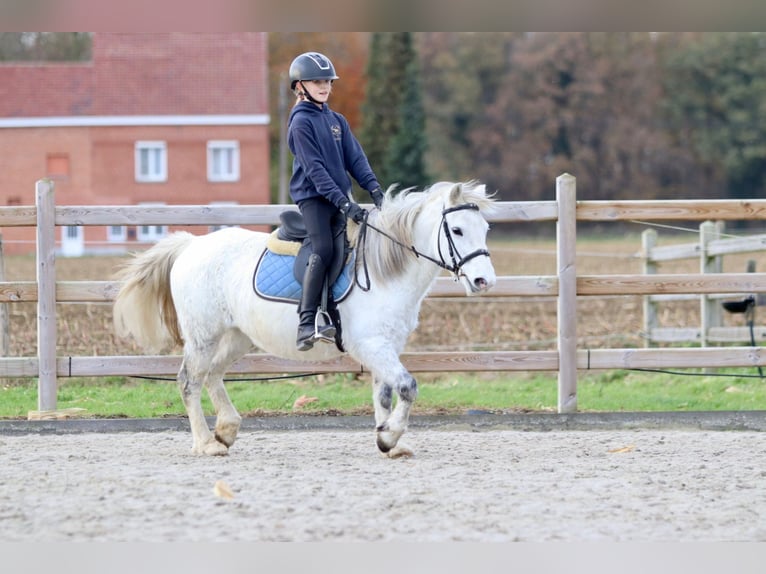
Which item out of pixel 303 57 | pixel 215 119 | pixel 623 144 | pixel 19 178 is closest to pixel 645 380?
pixel 303 57

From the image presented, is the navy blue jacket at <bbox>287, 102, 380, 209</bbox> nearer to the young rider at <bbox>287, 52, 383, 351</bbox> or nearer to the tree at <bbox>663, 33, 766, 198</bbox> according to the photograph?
the young rider at <bbox>287, 52, 383, 351</bbox>

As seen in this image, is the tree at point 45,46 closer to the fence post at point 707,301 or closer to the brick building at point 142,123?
the brick building at point 142,123

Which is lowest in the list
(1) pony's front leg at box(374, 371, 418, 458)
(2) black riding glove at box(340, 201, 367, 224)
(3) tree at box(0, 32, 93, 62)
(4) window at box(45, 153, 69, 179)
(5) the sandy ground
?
(5) the sandy ground

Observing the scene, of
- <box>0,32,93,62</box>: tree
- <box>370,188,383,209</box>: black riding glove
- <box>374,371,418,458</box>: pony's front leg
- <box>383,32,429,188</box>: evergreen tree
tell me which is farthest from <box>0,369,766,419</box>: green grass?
<box>0,32,93,62</box>: tree

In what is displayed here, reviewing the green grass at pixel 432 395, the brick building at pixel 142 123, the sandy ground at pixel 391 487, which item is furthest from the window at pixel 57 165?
the sandy ground at pixel 391 487

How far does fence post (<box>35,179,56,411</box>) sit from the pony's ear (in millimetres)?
3432

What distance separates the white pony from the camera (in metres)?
6.74

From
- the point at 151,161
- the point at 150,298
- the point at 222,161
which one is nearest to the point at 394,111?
the point at 222,161

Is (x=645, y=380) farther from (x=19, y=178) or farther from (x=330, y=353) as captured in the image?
(x=19, y=178)

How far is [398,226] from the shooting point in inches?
276

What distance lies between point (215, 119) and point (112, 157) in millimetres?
4521

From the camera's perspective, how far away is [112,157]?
44.3m

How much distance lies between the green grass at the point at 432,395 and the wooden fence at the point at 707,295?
24.7 inches

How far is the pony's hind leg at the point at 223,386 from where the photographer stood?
287 inches
